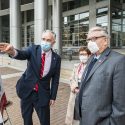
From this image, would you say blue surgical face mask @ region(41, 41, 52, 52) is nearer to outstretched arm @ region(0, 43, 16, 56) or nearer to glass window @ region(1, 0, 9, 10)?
outstretched arm @ region(0, 43, 16, 56)

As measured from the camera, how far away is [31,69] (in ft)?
17.3

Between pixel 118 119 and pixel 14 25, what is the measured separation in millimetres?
29703

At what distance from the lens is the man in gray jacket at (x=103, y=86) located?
11.1ft

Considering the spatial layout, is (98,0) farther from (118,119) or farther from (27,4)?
(118,119)

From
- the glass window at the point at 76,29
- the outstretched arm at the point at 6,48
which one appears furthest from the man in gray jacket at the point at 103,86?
the glass window at the point at 76,29

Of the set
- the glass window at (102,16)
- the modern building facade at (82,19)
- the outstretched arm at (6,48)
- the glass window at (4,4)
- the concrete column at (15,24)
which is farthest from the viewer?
the glass window at (4,4)

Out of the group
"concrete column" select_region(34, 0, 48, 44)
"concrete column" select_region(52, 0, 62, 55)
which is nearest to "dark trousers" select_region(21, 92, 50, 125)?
"concrete column" select_region(34, 0, 48, 44)

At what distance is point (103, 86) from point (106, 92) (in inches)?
2.8

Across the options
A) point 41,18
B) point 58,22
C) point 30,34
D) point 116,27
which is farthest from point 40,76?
point 30,34

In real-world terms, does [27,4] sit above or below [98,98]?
above

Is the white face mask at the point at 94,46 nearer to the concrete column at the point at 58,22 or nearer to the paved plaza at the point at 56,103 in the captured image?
the paved plaza at the point at 56,103

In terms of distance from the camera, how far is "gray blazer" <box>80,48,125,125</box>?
11.1 ft

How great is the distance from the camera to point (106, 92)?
346 centimetres

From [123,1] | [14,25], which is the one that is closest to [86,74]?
[14,25]
